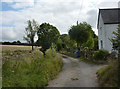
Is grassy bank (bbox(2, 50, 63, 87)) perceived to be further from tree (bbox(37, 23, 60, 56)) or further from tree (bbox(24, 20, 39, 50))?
tree (bbox(24, 20, 39, 50))

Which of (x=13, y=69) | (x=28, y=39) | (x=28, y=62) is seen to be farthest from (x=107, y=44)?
(x=28, y=39)

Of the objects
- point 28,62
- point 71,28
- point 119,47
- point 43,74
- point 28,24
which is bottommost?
point 43,74

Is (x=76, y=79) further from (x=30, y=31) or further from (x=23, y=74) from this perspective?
(x=30, y=31)

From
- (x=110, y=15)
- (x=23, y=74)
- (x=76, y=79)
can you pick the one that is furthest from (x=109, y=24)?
(x=23, y=74)

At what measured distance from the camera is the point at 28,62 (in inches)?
380

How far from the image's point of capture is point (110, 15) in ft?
68.5

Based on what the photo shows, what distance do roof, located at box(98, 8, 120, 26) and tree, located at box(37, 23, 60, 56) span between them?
7.35 meters

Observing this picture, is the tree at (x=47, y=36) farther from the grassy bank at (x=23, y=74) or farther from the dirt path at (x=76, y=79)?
the grassy bank at (x=23, y=74)

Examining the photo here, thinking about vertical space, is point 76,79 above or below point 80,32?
below

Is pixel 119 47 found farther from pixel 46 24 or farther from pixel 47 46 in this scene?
pixel 46 24

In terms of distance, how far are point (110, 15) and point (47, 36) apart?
946 centimetres

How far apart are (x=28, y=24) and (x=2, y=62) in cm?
3167

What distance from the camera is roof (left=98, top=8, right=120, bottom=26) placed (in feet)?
64.8

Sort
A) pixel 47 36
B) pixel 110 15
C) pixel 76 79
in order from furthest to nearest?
pixel 110 15
pixel 47 36
pixel 76 79
